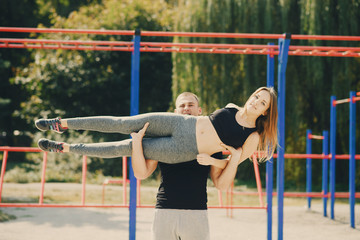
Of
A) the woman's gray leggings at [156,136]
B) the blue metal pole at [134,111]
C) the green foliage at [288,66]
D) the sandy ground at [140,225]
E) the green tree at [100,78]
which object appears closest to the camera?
the woman's gray leggings at [156,136]

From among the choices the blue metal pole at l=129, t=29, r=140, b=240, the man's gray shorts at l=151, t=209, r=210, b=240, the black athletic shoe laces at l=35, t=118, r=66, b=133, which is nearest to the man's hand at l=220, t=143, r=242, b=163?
the man's gray shorts at l=151, t=209, r=210, b=240

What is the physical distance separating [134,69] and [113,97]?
1068cm

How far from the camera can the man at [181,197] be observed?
230 cm

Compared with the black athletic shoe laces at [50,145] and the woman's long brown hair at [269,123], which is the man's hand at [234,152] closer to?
the woman's long brown hair at [269,123]

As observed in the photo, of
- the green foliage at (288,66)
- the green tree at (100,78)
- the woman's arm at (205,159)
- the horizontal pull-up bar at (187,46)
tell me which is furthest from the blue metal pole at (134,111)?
the green tree at (100,78)

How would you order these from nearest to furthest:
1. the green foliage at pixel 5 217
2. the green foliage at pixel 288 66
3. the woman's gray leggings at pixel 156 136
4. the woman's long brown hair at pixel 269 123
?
the woman's gray leggings at pixel 156 136 < the woman's long brown hair at pixel 269 123 < the green foliage at pixel 5 217 < the green foliage at pixel 288 66

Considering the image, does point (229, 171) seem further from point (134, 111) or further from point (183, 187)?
point (134, 111)

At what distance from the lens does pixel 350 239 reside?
5316 mm

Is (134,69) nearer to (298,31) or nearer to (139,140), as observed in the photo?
(139,140)

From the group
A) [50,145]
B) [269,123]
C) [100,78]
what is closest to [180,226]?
[269,123]

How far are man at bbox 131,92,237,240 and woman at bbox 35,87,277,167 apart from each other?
0.06 m

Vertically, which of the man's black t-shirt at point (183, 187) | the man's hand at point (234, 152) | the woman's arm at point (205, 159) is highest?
the man's hand at point (234, 152)

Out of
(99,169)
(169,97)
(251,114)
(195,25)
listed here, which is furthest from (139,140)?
(169,97)

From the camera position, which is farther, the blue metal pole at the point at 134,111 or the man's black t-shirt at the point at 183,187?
the blue metal pole at the point at 134,111
